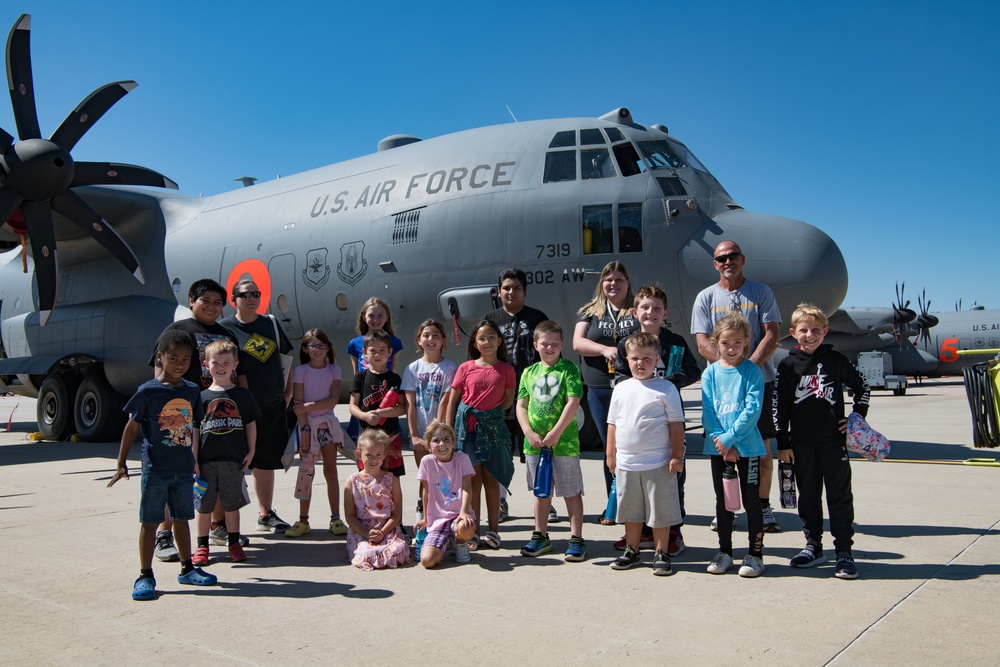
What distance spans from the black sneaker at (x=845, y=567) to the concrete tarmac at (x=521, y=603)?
0.05m

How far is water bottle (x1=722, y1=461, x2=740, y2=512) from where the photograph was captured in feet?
14.9

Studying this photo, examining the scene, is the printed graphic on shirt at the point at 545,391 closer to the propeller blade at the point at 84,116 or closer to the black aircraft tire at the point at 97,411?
the propeller blade at the point at 84,116

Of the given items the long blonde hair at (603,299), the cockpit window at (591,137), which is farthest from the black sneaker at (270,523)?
the cockpit window at (591,137)

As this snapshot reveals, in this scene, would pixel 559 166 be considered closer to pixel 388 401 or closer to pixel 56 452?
pixel 388 401

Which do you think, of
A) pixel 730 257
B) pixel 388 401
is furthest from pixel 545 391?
pixel 730 257

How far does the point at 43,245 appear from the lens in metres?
11.1

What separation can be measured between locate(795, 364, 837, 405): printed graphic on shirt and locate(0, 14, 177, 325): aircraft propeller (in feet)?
34.1

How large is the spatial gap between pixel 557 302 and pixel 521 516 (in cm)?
357

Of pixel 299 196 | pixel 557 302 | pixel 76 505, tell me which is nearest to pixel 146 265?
pixel 299 196

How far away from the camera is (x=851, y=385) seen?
4.75 m

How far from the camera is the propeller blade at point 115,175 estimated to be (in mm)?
11625

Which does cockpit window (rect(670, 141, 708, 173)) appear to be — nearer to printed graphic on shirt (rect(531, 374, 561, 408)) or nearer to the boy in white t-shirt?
printed graphic on shirt (rect(531, 374, 561, 408))

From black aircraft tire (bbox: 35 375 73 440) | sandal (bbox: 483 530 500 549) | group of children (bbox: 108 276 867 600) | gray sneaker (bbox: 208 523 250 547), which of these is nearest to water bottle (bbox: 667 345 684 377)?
group of children (bbox: 108 276 867 600)

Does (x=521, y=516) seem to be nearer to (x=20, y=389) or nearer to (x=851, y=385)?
(x=851, y=385)
